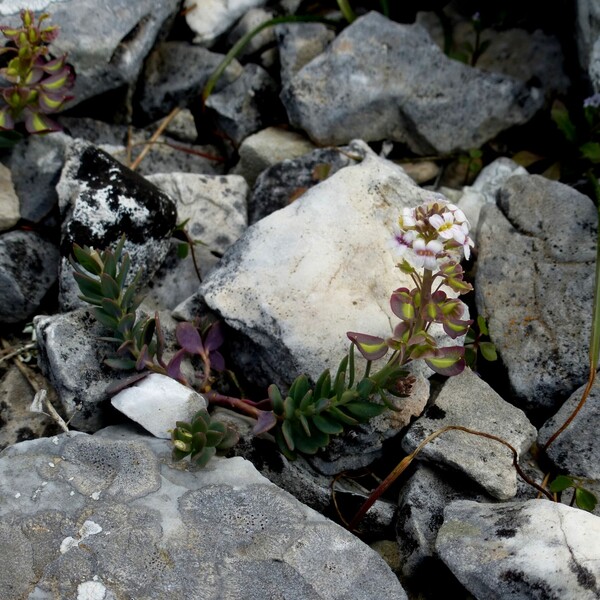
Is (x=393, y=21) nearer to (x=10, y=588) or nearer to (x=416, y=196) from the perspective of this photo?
(x=416, y=196)

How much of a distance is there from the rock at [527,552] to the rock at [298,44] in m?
2.77

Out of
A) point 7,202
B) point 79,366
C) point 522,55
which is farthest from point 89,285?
point 522,55

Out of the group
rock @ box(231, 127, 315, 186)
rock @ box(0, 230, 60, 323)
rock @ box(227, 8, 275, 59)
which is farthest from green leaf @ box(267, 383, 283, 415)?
rock @ box(227, 8, 275, 59)

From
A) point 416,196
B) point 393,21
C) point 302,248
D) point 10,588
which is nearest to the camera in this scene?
point 10,588

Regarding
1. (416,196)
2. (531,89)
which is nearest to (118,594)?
(416,196)

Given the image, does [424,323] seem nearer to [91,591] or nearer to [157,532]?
[157,532]

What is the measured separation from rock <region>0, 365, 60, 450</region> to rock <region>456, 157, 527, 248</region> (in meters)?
2.33

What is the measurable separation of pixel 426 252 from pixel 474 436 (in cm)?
87

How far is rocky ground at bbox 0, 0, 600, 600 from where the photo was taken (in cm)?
268

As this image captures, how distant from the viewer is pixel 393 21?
470 centimetres

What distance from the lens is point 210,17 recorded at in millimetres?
4664

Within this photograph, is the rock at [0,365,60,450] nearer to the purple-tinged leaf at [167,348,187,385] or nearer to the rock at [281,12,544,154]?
the purple-tinged leaf at [167,348,187,385]

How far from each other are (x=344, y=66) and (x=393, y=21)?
54 cm

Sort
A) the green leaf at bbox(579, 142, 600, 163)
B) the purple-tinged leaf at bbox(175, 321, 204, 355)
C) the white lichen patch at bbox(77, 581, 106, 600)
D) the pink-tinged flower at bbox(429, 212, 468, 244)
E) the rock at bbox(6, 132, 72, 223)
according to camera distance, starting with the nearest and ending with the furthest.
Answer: the white lichen patch at bbox(77, 581, 106, 600), the pink-tinged flower at bbox(429, 212, 468, 244), the purple-tinged leaf at bbox(175, 321, 204, 355), the rock at bbox(6, 132, 72, 223), the green leaf at bbox(579, 142, 600, 163)
